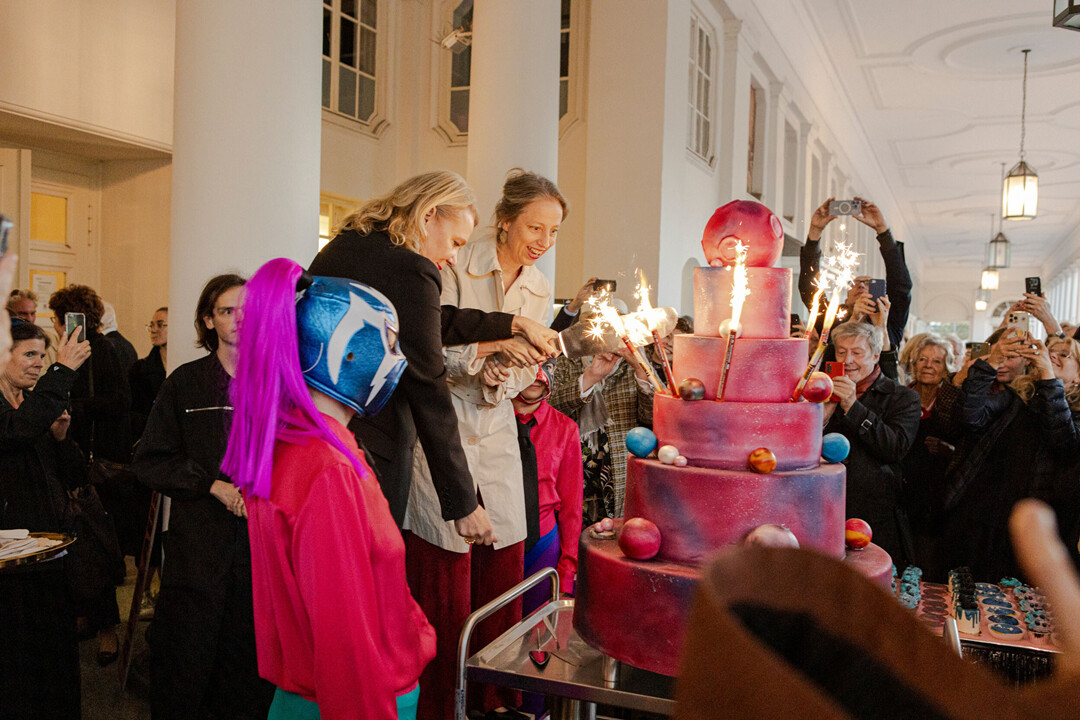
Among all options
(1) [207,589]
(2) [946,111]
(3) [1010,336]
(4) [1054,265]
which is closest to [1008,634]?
(3) [1010,336]

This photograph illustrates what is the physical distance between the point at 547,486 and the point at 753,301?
59.1 inches

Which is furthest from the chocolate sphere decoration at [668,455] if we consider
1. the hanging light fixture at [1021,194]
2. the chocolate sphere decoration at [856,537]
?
the hanging light fixture at [1021,194]

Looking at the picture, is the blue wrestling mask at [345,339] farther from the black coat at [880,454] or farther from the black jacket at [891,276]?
the black jacket at [891,276]

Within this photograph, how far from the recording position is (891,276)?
14.8ft

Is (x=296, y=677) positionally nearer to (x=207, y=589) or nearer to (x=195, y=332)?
(x=207, y=589)

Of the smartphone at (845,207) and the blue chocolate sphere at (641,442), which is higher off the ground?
the smartphone at (845,207)

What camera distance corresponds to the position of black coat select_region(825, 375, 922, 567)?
3.69 metres

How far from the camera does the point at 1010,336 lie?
14.2ft

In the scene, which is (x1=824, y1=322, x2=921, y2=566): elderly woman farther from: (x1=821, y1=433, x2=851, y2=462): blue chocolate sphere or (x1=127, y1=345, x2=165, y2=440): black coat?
(x1=127, y1=345, x2=165, y2=440): black coat

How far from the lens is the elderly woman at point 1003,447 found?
13.0ft

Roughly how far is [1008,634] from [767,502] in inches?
48.9

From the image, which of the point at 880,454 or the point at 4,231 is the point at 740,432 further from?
the point at 880,454

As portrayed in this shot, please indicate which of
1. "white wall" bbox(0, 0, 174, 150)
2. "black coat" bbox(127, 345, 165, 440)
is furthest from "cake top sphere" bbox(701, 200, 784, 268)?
"white wall" bbox(0, 0, 174, 150)

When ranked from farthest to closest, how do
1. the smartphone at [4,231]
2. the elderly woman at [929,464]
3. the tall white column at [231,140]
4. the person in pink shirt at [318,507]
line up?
the elderly woman at [929,464], the tall white column at [231,140], the person in pink shirt at [318,507], the smartphone at [4,231]
